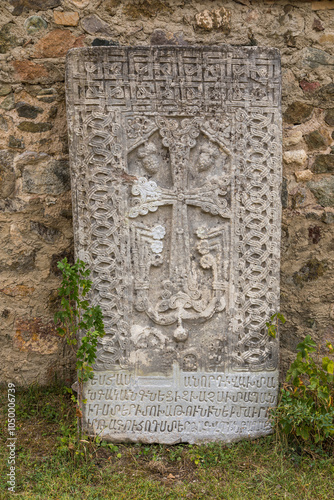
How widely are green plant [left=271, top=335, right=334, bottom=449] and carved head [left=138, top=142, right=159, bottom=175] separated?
1232 millimetres

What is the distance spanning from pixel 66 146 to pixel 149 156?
692 mm

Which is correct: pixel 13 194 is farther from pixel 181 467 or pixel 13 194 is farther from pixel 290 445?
pixel 290 445

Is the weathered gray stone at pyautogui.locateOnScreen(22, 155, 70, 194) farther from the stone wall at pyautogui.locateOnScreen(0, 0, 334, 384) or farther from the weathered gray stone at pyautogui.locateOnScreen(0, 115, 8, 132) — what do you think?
the weathered gray stone at pyautogui.locateOnScreen(0, 115, 8, 132)

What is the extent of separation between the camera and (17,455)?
8.87ft

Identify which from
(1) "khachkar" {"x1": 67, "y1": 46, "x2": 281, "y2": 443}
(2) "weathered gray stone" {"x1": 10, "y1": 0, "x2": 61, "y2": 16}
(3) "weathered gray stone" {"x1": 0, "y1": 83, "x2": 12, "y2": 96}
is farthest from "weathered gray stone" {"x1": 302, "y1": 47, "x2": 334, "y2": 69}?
(3) "weathered gray stone" {"x1": 0, "y1": 83, "x2": 12, "y2": 96}

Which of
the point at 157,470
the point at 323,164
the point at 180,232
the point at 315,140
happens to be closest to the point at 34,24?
the point at 180,232

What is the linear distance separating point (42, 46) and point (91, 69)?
60cm

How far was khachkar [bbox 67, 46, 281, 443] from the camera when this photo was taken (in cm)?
277

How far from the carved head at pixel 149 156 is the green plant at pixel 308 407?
1232mm

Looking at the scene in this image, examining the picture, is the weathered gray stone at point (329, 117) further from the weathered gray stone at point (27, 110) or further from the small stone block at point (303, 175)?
the weathered gray stone at point (27, 110)

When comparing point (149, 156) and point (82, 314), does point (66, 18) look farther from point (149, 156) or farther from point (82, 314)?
point (82, 314)

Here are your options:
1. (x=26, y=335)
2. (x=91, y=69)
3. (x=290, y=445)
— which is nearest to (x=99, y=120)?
(x=91, y=69)

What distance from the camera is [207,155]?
282 cm

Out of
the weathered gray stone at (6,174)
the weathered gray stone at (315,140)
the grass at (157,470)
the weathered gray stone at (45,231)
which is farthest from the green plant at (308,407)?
the weathered gray stone at (6,174)
